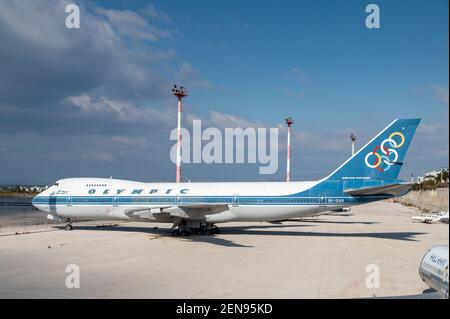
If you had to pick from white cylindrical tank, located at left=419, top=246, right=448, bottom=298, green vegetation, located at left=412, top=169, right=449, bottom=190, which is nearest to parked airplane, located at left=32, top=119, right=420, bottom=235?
green vegetation, located at left=412, top=169, right=449, bottom=190

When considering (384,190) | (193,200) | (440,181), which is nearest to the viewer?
(440,181)

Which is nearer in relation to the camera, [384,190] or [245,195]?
[384,190]

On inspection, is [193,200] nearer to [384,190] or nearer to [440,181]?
[384,190]

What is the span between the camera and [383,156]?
1132 inches

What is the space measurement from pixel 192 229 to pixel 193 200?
7.12 feet

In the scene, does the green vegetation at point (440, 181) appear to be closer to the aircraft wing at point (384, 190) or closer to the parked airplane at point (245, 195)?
the aircraft wing at point (384, 190)

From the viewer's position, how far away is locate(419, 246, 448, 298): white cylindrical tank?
35.5 ft

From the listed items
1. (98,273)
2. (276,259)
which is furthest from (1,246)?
(276,259)

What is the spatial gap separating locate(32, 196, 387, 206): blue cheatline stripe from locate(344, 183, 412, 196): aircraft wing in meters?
0.42

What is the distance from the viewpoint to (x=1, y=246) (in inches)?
987

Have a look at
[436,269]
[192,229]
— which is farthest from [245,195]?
[436,269]

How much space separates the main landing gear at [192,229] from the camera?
99.8 ft
